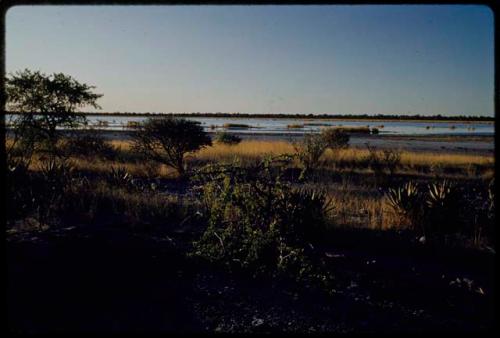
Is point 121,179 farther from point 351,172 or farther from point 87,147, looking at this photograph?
point 351,172

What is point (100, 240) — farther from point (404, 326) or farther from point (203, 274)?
point (404, 326)

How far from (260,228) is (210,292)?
135cm

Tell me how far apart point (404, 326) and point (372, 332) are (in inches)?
14.4

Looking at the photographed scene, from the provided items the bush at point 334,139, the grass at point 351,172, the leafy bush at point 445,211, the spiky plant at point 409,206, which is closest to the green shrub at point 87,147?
the grass at point 351,172

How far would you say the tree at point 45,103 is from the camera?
10906 mm

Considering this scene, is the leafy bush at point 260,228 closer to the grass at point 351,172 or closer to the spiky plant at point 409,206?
the grass at point 351,172

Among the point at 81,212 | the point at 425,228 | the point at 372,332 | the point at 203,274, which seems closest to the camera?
the point at 372,332

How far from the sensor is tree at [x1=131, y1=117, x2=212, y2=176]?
13.0 meters

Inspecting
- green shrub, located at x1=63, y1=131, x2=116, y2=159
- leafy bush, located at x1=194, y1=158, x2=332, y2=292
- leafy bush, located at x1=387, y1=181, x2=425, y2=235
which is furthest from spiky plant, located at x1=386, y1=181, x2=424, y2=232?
green shrub, located at x1=63, y1=131, x2=116, y2=159

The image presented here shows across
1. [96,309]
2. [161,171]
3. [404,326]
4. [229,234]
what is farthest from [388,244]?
[161,171]

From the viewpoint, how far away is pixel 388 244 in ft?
19.1

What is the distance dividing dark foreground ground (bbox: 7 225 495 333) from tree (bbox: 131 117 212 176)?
777cm

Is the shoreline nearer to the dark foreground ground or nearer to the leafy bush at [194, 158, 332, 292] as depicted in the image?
the leafy bush at [194, 158, 332, 292]

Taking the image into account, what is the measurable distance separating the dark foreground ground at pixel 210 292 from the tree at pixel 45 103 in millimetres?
6397
